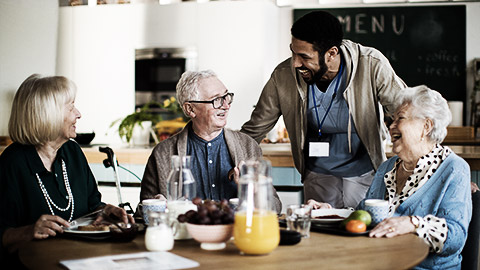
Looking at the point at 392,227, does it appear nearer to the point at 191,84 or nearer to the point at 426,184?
the point at 426,184

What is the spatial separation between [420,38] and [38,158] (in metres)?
5.69

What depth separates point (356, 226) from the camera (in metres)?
1.89

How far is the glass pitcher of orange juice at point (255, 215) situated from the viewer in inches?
60.1

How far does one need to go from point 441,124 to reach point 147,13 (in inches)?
194

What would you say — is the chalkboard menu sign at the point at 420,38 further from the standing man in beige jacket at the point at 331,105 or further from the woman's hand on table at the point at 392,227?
the woman's hand on table at the point at 392,227

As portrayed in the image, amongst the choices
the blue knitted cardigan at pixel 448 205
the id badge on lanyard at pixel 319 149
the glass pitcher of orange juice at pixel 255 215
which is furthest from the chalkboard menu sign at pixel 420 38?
the glass pitcher of orange juice at pixel 255 215

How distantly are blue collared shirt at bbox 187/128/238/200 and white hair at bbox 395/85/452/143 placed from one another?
33.4 inches

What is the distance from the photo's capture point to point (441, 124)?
2.27 meters

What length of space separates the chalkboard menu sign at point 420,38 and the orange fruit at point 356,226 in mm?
5405

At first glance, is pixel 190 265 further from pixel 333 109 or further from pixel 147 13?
pixel 147 13

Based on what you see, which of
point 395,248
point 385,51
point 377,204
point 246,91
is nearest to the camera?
point 395,248

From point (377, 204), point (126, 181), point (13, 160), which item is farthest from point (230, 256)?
point (126, 181)

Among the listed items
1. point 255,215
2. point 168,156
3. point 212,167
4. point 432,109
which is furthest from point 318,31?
point 255,215

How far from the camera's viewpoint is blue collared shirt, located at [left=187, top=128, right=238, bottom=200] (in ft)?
8.53
